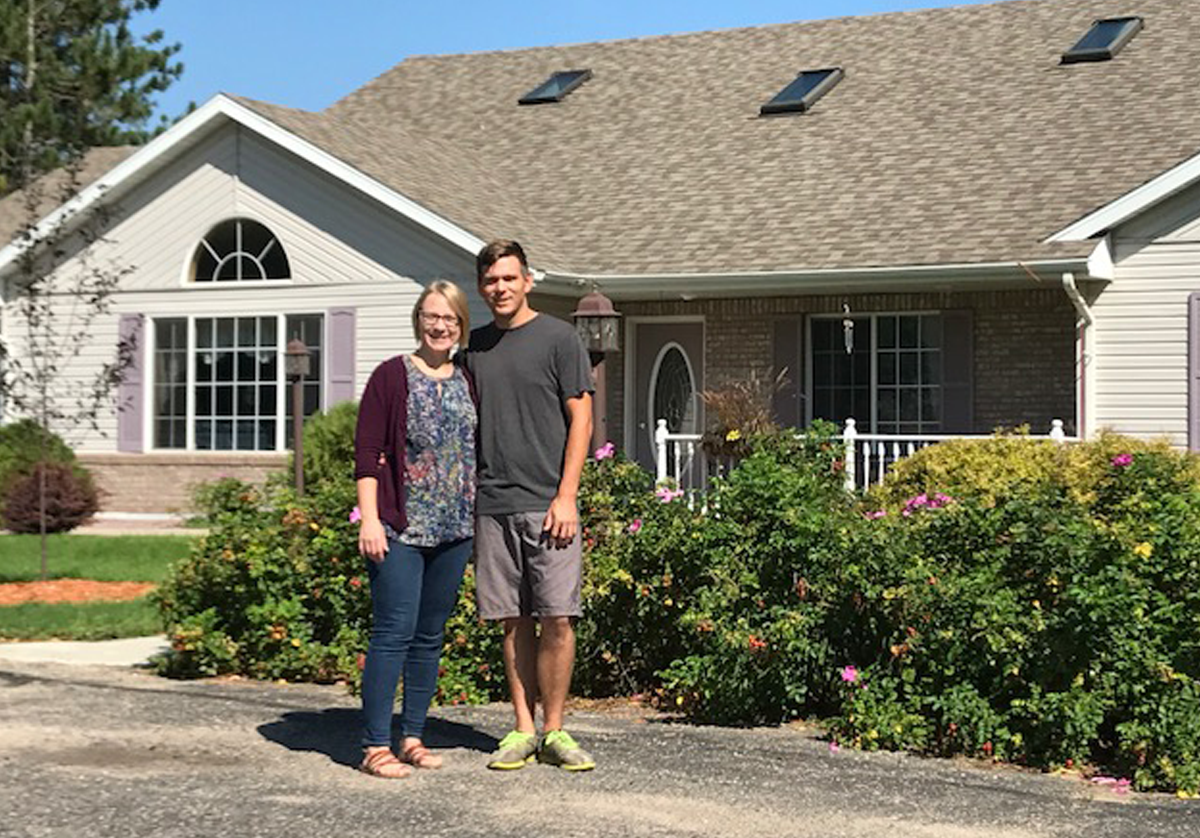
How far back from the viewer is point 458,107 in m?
24.6

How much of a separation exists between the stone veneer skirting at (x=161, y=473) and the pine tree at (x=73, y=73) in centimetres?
2055

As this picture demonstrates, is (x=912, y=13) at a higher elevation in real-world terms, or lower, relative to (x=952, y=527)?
higher

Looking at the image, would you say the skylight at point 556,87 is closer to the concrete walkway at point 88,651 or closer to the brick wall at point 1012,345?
the brick wall at point 1012,345

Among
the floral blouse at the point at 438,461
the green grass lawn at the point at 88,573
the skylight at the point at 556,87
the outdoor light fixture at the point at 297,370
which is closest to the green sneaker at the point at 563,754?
the floral blouse at the point at 438,461

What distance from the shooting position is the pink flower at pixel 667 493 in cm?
944

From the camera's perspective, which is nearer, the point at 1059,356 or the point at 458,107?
the point at 1059,356

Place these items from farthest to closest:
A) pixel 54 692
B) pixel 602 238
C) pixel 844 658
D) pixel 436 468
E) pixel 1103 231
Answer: pixel 602 238
pixel 1103 231
pixel 54 692
pixel 844 658
pixel 436 468

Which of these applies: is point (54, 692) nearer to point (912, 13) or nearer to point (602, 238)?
point (602, 238)

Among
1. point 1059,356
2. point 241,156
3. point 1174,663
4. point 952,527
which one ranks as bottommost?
point 1174,663

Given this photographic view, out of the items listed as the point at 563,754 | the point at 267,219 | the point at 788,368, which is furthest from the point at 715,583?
the point at 267,219

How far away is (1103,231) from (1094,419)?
5.75 ft

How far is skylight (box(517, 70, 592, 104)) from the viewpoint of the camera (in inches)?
942

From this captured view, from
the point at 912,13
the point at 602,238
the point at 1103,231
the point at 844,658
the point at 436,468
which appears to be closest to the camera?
the point at 436,468

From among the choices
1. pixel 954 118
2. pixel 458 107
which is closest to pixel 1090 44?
pixel 954 118
